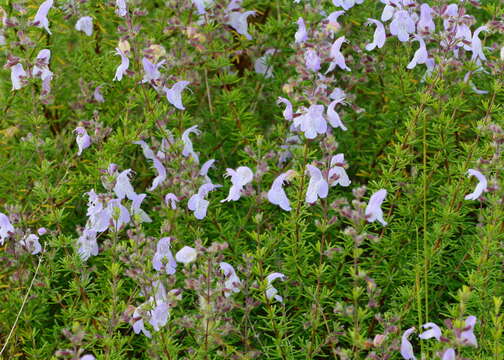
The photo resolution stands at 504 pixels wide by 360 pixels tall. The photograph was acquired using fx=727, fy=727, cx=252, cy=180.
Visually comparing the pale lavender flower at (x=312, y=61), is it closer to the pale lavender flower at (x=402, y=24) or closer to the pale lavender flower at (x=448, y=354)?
the pale lavender flower at (x=402, y=24)

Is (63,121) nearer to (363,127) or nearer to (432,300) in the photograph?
(363,127)

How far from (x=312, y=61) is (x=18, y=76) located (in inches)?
62.6

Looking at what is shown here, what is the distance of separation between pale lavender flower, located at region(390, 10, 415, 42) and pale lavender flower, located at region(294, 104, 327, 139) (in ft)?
3.24

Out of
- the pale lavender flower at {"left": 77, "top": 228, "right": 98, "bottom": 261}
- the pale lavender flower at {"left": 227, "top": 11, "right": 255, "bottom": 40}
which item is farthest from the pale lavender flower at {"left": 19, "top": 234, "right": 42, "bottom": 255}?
the pale lavender flower at {"left": 227, "top": 11, "right": 255, "bottom": 40}

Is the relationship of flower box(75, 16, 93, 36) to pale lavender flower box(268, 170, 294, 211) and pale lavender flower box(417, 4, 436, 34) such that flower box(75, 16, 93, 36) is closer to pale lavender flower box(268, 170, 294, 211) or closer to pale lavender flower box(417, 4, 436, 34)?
pale lavender flower box(268, 170, 294, 211)

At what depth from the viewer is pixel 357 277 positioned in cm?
239

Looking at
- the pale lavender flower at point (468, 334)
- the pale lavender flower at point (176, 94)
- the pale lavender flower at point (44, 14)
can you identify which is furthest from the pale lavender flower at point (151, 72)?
the pale lavender flower at point (468, 334)

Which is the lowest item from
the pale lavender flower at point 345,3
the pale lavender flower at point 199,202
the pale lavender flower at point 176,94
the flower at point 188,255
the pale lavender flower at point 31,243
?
the pale lavender flower at point 31,243

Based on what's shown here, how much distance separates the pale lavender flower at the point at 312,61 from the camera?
2.65m

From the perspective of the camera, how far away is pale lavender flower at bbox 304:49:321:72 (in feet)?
8.70

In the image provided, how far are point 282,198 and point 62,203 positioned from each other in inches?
50.4

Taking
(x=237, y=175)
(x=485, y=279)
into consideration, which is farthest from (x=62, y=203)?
(x=485, y=279)

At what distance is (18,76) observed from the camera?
3512 millimetres

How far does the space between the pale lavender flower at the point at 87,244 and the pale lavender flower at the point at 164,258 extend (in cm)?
32
